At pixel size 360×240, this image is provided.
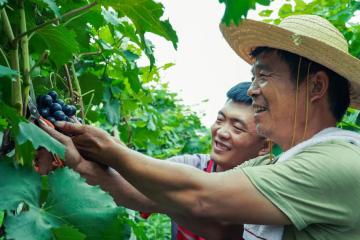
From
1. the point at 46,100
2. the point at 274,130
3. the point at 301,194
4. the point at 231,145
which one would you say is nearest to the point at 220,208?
the point at 301,194

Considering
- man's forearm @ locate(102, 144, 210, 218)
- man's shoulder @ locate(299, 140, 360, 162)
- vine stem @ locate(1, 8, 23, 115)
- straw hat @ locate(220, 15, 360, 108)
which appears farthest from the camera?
straw hat @ locate(220, 15, 360, 108)

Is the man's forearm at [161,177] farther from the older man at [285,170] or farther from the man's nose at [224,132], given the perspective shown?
the man's nose at [224,132]

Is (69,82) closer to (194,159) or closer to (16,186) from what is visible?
(16,186)

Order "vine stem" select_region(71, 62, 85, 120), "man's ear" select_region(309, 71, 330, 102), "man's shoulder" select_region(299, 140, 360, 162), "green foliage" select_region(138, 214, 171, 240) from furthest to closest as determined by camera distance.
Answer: "green foliage" select_region(138, 214, 171, 240) → "man's ear" select_region(309, 71, 330, 102) → "vine stem" select_region(71, 62, 85, 120) → "man's shoulder" select_region(299, 140, 360, 162)

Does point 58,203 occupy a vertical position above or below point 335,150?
below

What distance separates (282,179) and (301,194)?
3.1 inches

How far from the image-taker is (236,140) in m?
3.57

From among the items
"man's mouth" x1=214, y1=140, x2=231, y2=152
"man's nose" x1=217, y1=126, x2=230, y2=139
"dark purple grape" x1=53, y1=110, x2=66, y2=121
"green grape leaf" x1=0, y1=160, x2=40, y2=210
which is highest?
"dark purple grape" x1=53, y1=110, x2=66, y2=121

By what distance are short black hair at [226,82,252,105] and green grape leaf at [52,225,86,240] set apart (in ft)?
7.91

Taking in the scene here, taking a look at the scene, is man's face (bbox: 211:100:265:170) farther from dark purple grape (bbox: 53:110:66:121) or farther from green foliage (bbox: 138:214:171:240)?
green foliage (bbox: 138:214:171:240)

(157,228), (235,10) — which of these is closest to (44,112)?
(235,10)

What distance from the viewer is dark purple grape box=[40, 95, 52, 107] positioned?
5.63ft

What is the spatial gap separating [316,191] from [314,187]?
15 mm

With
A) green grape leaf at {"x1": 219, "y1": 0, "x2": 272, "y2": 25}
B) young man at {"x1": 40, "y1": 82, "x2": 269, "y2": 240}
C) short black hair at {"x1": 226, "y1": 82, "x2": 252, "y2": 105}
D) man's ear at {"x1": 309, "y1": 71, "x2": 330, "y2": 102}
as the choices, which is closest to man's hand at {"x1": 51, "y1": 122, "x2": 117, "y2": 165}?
green grape leaf at {"x1": 219, "y1": 0, "x2": 272, "y2": 25}
